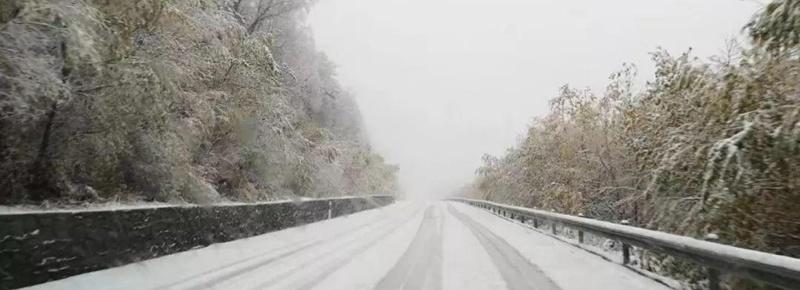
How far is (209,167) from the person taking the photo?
17.6 meters

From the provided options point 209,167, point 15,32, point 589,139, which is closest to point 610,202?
point 589,139

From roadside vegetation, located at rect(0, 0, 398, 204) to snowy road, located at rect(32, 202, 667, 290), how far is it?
2220 mm

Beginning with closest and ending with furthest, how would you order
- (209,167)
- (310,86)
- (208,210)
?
(208,210) < (209,167) < (310,86)

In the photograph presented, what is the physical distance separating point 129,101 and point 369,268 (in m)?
4.74

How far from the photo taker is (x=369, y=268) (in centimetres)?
905

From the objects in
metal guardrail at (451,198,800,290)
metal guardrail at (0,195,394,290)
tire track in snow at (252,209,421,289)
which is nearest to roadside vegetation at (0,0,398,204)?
metal guardrail at (0,195,394,290)

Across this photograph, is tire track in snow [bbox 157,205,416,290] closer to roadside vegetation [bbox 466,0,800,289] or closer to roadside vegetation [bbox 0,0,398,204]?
roadside vegetation [bbox 0,0,398,204]

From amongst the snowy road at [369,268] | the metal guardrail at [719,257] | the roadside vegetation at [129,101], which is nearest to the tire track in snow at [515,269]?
the snowy road at [369,268]

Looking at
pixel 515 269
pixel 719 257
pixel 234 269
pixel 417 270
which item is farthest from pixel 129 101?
pixel 719 257

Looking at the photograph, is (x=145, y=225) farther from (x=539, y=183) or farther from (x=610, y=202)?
(x=539, y=183)

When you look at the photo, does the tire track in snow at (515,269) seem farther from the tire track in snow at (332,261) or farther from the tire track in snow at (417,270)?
the tire track in snow at (332,261)

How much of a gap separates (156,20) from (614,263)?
27.6 feet

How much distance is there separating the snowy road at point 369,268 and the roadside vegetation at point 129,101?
87.4 inches

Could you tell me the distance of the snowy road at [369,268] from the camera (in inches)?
294
